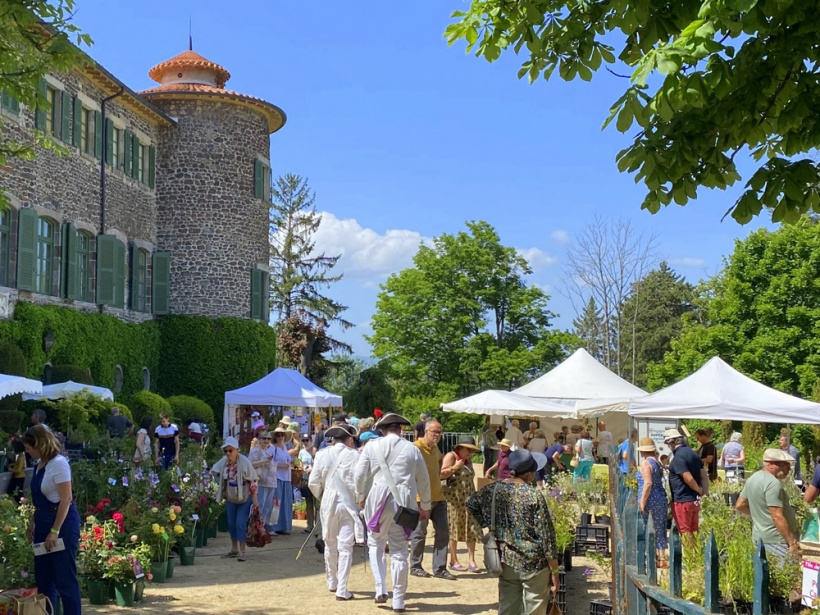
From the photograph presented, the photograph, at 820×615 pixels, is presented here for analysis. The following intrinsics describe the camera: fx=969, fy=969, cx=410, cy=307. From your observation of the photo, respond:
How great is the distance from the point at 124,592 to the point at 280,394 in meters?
10.6

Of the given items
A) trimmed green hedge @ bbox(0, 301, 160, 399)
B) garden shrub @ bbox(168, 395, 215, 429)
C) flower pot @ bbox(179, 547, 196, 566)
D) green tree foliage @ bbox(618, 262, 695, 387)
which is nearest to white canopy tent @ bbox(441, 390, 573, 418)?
flower pot @ bbox(179, 547, 196, 566)

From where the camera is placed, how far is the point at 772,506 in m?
7.70

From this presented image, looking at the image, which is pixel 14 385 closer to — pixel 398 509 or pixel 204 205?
pixel 398 509

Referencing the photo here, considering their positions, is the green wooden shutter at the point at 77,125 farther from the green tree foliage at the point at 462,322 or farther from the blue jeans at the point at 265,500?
the green tree foliage at the point at 462,322

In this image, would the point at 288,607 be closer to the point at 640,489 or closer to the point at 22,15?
the point at 640,489

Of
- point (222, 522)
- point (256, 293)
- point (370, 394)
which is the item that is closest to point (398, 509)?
point (222, 522)

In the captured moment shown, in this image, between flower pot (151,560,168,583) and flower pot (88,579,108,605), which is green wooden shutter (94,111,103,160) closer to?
flower pot (151,560,168,583)

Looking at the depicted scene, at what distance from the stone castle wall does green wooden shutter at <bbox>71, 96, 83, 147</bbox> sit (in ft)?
17.8

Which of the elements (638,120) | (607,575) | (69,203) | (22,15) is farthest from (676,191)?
(69,203)

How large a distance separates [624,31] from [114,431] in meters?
16.7

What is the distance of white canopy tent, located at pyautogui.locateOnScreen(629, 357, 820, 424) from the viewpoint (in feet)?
43.4

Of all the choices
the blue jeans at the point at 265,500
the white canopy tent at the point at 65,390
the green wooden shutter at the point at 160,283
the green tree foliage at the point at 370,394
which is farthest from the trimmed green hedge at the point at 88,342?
the green tree foliage at the point at 370,394

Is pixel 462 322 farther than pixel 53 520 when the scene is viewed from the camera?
Yes

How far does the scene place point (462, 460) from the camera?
38.1ft
